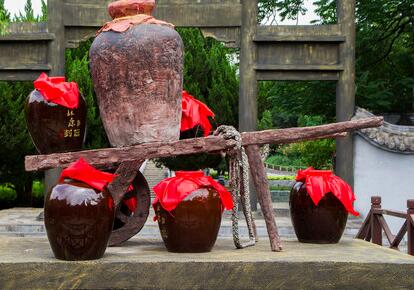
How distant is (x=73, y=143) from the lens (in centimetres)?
423

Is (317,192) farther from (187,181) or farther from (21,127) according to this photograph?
(21,127)

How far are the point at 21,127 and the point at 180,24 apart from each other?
4466 millimetres

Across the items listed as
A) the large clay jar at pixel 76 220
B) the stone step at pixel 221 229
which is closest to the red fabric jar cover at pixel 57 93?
the large clay jar at pixel 76 220

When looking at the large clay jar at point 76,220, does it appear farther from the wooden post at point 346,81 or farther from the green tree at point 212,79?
the green tree at point 212,79

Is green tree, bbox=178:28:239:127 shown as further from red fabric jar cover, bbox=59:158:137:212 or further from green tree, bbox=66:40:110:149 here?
red fabric jar cover, bbox=59:158:137:212

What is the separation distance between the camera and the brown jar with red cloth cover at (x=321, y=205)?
4395 mm

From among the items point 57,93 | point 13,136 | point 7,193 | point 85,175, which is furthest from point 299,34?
point 7,193

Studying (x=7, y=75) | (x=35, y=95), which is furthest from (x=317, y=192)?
(x=7, y=75)

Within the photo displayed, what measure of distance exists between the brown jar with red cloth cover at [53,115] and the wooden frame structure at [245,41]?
549cm

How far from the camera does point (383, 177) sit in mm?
9477

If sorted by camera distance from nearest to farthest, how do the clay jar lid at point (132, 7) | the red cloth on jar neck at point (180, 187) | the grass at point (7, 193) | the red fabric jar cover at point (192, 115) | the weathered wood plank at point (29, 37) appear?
the red cloth on jar neck at point (180, 187), the clay jar lid at point (132, 7), the red fabric jar cover at point (192, 115), the weathered wood plank at point (29, 37), the grass at point (7, 193)

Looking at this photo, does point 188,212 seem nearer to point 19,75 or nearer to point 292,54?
point 292,54

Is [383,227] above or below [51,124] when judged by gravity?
below

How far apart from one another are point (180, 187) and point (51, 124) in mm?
870
